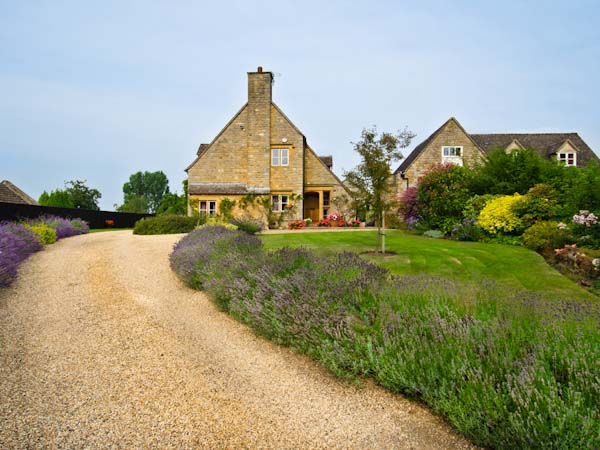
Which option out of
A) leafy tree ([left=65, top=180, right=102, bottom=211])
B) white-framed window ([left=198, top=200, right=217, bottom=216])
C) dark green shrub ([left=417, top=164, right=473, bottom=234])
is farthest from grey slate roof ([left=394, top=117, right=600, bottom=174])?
leafy tree ([left=65, top=180, right=102, bottom=211])

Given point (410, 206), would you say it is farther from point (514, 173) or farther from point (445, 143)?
point (445, 143)

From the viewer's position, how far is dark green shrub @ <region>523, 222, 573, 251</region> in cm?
916

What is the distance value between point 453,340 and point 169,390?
256 cm

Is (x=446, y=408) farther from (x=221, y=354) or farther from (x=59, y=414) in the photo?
(x=59, y=414)

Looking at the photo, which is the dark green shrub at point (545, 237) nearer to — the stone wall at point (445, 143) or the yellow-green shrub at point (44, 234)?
the yellow-green shrub at point (44, 234)

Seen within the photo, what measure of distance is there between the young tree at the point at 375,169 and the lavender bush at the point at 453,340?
365 centimetres

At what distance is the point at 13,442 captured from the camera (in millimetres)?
2631

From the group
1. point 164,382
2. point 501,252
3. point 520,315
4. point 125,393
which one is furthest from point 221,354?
point 501,252

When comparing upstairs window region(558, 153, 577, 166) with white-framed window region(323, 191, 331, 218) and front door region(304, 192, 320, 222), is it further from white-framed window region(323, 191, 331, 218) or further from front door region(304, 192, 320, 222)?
front door region(304, 192, 320, 222)

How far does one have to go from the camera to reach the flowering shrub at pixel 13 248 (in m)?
7.00

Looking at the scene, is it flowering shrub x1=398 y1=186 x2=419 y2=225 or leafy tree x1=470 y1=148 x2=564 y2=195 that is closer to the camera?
leafy tree x1=470 y1=148 x2=564 y2=195

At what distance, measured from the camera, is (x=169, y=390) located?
3.45m

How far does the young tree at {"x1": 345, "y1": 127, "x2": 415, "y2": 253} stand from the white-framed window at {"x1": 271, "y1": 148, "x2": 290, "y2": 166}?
15113mm

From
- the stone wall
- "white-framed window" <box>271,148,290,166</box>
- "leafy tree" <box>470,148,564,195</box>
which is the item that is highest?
the stone wall
